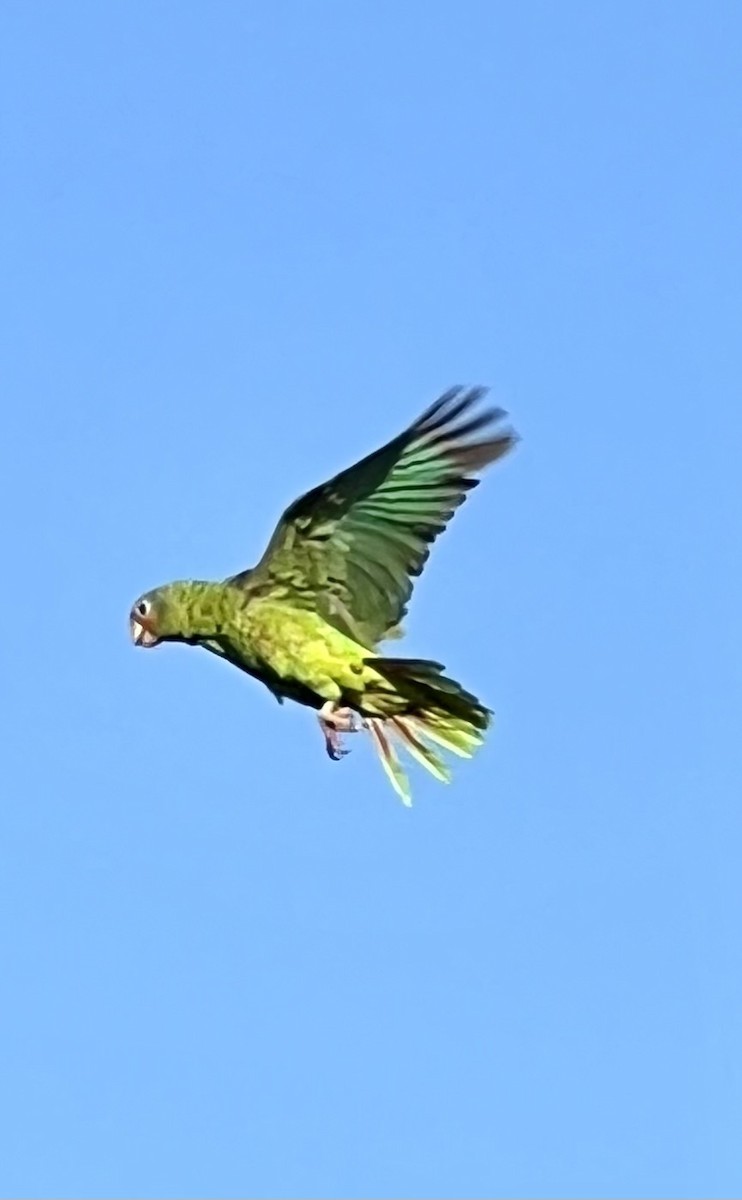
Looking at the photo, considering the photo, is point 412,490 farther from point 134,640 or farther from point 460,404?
point 134,640

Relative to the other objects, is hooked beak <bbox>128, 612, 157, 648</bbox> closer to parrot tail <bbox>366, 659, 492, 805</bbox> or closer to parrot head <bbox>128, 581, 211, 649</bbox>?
parrot head <bbox>128, 581, 211, 649</bbox>

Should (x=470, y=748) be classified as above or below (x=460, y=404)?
below

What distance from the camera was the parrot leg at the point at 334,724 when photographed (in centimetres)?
1249

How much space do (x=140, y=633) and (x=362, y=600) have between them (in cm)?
157

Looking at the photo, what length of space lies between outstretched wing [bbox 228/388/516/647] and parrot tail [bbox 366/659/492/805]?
0.41 meters

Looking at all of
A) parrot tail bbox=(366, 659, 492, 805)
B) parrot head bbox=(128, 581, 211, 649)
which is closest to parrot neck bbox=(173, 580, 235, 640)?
parrot head bbox=(128, 581, 211, 649)

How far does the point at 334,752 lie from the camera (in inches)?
490

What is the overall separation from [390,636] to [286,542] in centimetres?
91

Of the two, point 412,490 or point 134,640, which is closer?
point 412,490

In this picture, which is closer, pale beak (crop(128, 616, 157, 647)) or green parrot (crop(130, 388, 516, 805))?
green parrot (crop(130, 388, 516, 805))

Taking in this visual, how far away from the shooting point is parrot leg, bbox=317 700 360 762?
12491 mm

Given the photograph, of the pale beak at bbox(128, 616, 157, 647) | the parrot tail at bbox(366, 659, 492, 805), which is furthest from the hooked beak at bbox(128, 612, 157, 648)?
the parrot tail at bbox(366, 659, 492, 805)

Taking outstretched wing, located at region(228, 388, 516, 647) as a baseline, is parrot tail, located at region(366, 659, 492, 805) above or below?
below

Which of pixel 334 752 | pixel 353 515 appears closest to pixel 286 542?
pixel 353 515
